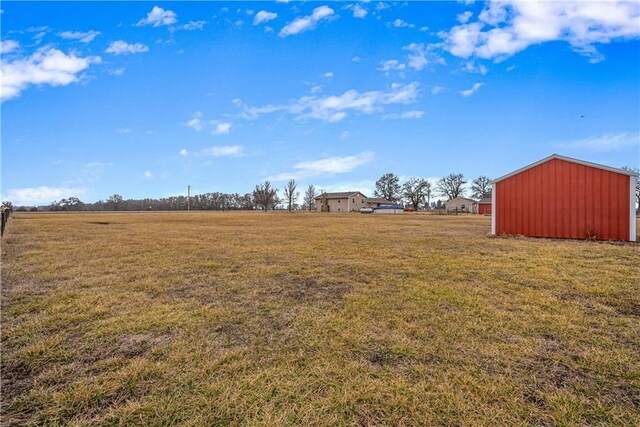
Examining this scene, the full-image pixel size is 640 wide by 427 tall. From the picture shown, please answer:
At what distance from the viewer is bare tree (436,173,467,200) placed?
7325cm

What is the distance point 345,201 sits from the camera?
66.6 metres

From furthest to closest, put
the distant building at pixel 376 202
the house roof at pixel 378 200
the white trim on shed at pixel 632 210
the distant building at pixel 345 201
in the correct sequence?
1. the house roof at pixel 378 200
2. the distant building at pixel 376 202
3. the distant building at pixel 345 201
4. the white trim on shed at pixel 632 210

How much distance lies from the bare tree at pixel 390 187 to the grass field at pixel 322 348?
234 feet

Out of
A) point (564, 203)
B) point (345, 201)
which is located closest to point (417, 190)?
point (345, 201)

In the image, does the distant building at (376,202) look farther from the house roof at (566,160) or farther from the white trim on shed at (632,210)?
the white trim on shed at (632,210)

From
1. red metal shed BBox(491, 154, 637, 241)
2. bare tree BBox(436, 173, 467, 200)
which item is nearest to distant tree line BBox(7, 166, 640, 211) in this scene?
bare tree BBox(436, 173, 467, 200)

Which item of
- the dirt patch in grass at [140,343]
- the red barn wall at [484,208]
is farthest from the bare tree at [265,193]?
the dirt patch in grass at [140,343]

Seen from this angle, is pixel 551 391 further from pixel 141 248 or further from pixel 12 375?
pixel 141 248

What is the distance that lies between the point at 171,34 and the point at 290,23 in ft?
19.1

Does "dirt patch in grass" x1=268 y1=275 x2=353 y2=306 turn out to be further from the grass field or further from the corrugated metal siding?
the corrugated metal siding

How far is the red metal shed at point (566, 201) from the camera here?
33.8ft

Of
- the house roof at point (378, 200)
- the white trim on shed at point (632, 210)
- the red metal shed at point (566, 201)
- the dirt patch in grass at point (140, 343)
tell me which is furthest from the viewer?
the house roof at point (378, 200)

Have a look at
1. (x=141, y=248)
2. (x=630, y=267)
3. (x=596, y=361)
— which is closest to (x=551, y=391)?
(x=596, y=361)

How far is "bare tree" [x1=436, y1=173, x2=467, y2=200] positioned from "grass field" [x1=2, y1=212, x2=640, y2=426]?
73413mm
